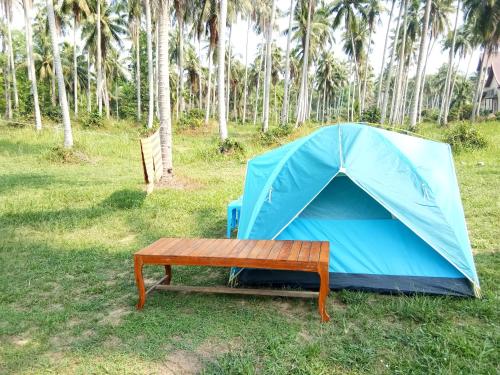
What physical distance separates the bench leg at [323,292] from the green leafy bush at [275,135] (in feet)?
45.6

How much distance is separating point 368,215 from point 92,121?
20663 mm

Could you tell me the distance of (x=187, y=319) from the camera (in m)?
3.46

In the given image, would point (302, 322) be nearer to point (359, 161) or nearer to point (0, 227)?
point (359, 161)

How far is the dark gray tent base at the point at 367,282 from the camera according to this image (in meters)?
3.72

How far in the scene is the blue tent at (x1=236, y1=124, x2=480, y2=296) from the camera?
3.78 meters

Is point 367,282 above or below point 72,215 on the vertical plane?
above

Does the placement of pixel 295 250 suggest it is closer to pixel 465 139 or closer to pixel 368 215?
pixel 368 215

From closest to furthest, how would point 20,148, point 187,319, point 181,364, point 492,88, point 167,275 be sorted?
point 181,364 < point 187,319 < point 167,275 < point 20,148 < point 492,88

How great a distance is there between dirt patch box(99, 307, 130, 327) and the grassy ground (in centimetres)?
1

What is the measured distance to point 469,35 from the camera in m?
34.5

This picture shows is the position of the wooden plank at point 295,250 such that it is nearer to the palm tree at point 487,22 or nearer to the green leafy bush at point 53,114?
the green leafy bush at point 53,114

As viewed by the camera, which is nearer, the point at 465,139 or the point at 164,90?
the point at 164,90

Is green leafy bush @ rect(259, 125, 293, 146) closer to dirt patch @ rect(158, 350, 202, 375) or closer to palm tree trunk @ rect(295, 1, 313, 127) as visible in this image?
palm tree trunk @ rect(295, 1, 313, 127)

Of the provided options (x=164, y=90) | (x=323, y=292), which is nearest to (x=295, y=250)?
(x=323, y=292)
